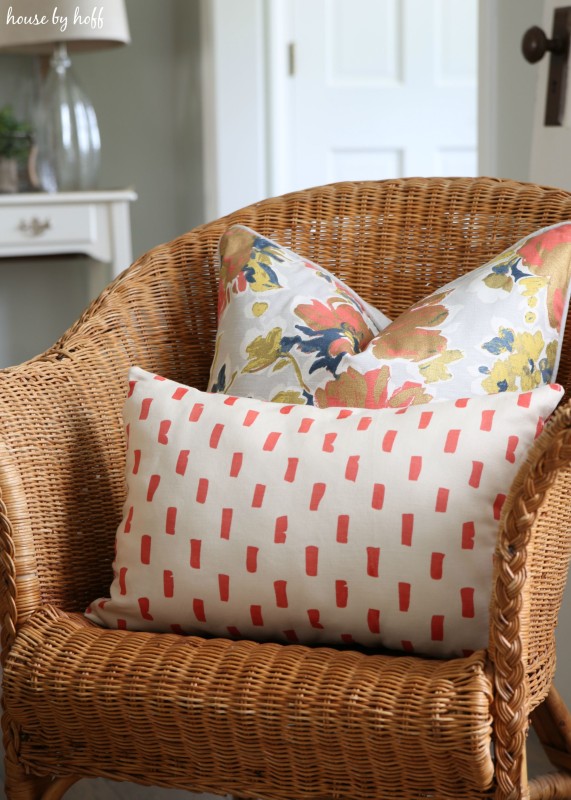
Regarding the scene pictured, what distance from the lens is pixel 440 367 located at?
1.02 m

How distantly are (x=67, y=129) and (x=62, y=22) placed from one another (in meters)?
0.25

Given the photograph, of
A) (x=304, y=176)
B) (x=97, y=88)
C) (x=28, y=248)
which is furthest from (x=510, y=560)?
(x=97, y=88)

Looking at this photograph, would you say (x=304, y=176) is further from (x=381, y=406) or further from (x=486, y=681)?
(x=486, y=681)

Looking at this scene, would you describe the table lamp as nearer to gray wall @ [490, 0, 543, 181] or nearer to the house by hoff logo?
the house by hoff logo

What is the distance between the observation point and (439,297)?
1.09m

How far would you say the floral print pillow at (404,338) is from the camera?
1016mm

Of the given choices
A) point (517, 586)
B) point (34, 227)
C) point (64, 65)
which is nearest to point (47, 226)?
point (34, 227)

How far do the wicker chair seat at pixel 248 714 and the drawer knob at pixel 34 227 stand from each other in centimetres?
167

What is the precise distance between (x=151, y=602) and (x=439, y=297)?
17.0 inches

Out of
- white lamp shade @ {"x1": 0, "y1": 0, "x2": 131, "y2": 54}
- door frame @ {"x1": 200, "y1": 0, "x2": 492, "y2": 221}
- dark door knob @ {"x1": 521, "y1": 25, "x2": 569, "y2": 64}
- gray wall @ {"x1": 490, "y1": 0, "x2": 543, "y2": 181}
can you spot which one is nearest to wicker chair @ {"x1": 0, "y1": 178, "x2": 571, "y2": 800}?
dark door knob @ {"x1": 521, "y1": 25, "x2": 569, "y2": 64}

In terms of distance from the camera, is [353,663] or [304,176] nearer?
[353,663]

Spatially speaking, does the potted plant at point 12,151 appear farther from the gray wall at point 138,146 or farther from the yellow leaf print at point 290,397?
the yellow leaf print at point 290,397

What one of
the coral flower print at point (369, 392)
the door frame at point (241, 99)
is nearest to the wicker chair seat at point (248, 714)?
the coral flower print at point (369, 392)

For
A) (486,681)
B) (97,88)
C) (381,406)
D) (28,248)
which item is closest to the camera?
(486,681)
